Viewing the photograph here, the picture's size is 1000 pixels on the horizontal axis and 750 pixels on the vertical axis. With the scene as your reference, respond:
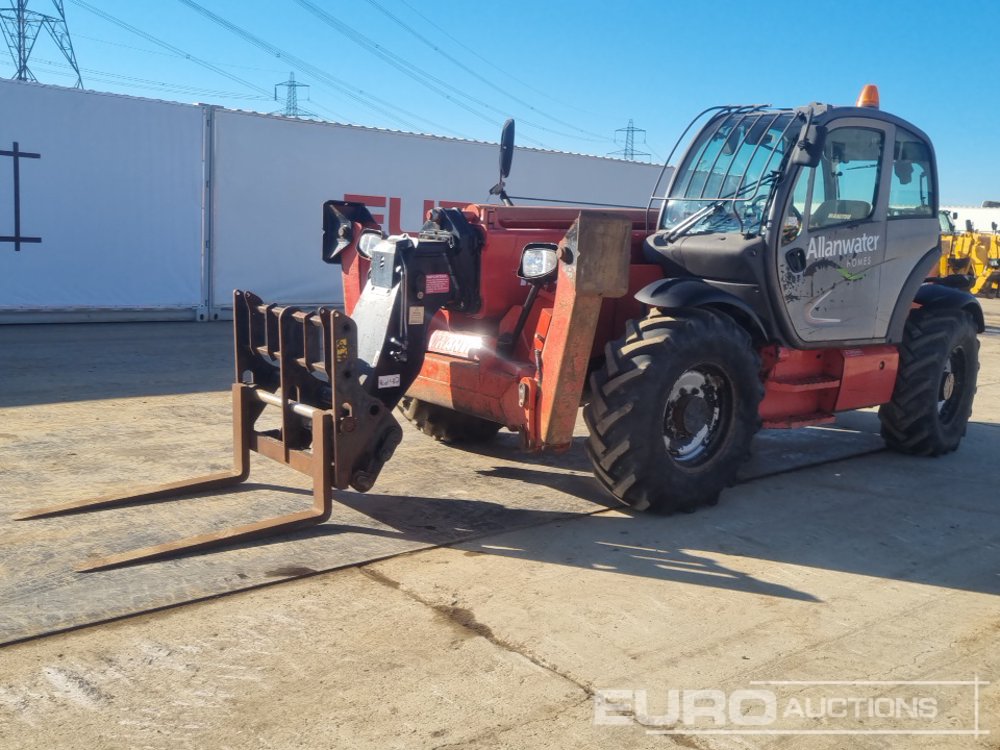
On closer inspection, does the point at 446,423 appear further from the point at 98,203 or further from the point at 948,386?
the point at 98,203

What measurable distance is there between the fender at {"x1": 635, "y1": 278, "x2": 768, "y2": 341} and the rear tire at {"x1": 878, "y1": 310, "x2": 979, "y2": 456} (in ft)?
6.11

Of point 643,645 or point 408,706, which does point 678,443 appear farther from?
point 408,706

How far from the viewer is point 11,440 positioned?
6629 millimetres

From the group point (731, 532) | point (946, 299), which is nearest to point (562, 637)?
point (731, 532)

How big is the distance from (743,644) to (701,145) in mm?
3941

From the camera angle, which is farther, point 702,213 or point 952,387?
point 952,387

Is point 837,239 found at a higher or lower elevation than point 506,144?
lower

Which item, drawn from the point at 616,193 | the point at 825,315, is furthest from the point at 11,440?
the point at 616,193

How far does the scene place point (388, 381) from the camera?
17.5ft

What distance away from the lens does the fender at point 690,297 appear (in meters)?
5.40

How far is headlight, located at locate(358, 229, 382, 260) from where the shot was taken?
19.9ft

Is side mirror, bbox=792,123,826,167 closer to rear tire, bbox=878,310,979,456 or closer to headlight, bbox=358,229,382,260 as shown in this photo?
rear tire, bbox=878,310,979,456

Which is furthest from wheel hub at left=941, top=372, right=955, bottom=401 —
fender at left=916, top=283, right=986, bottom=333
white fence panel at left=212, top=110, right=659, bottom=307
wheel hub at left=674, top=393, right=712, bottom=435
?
white fence panel at left=212, top=110, right=659, bottom=307

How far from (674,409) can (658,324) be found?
0.54 metres
